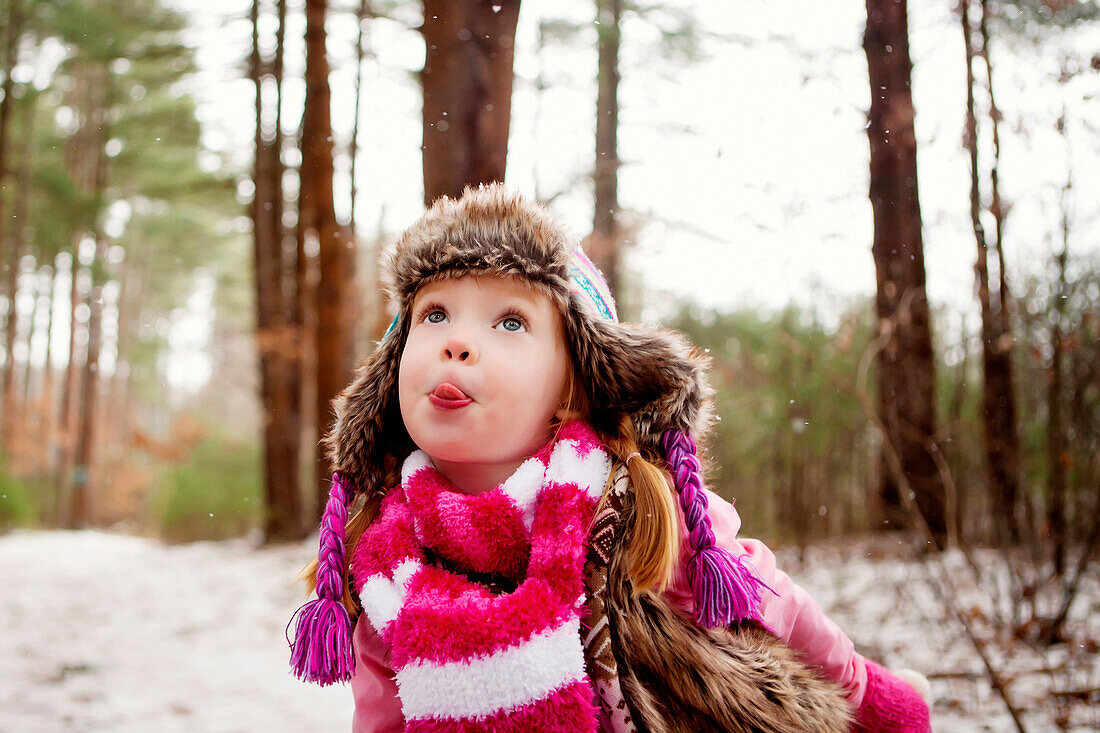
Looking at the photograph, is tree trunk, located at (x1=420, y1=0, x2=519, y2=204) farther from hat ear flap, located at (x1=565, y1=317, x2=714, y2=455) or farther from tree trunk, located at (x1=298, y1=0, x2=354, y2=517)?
tree trunk, located at (x1=298, y1=0, x2=354, y2=517)

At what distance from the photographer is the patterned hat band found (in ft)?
4.80

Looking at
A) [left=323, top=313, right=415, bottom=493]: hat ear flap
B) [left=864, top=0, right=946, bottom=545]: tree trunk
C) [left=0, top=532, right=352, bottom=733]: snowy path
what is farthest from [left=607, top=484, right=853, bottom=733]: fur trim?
[left=864, top=0, right=946, bottom=545]: tree trunk

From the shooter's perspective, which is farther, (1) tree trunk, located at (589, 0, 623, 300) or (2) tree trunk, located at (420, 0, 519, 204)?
(1) tree trunk, located at (589, 0, 623, 300)

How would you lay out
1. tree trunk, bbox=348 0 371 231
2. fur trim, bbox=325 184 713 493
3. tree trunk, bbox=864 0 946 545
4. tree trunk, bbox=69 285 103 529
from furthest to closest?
tree trunk, bbox=69 285 103 529 < tree trunk, bbox=348 0 371 231 < tree trunk, bbox=864 0 946 545 < fur trim, bbox=325 184 713 493

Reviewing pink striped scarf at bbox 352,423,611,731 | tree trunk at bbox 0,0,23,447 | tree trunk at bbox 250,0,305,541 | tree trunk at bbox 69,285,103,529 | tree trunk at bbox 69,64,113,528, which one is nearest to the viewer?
pink striped scarf at bbox 352,423,611,731

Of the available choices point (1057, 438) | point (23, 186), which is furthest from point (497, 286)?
point (23, 186)

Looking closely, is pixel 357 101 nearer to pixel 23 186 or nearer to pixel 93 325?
pixel 23 186

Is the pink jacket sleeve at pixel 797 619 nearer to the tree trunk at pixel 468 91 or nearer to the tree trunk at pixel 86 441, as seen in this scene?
the tree trunk at pixel 468 91

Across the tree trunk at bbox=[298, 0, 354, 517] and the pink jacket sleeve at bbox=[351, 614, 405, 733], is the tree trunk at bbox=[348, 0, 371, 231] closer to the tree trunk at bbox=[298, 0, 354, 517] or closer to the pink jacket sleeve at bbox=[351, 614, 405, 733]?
the tree trunk at bbox=[298, 0, 354, 517]

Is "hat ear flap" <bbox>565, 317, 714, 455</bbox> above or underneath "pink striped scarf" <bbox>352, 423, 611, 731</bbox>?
above

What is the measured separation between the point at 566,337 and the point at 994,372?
2.92 m

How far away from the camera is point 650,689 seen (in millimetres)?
1281

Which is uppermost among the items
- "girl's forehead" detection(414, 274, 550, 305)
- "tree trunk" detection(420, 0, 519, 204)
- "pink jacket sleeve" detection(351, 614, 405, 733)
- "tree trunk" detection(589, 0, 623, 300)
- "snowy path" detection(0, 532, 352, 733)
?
"tree trunk" detection(589, 0, 623, 300)

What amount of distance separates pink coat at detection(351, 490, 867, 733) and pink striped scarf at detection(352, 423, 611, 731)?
6 cm
